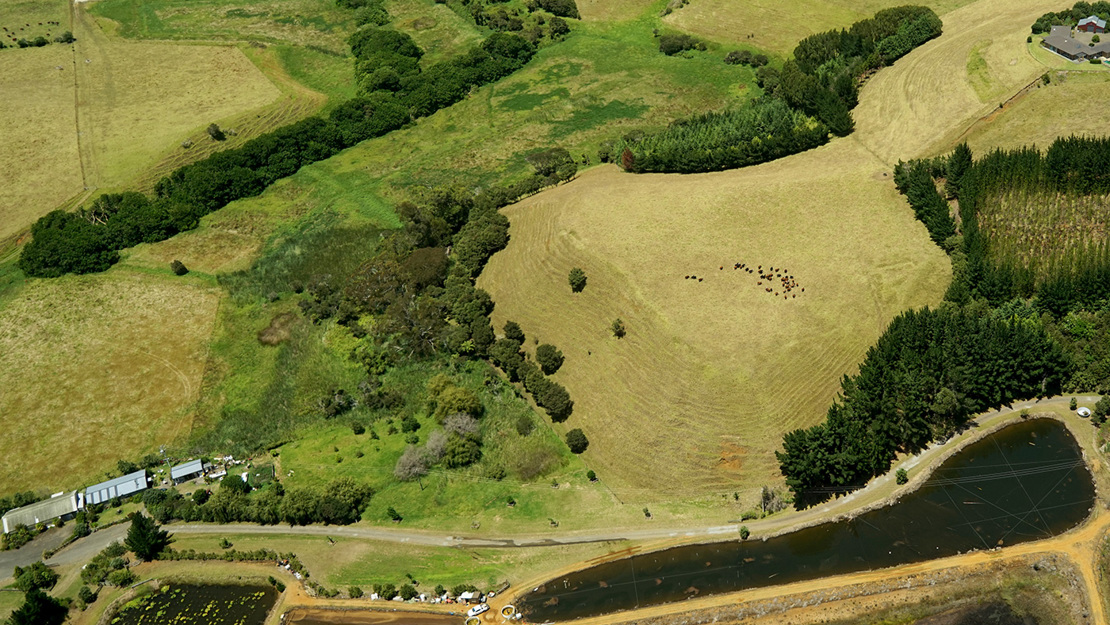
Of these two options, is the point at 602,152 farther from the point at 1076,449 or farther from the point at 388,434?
the point at 1076,449

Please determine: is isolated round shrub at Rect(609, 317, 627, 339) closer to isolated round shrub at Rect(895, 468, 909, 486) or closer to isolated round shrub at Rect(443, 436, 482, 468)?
isolated round shrub at Rect(443, 436, 482, 468)

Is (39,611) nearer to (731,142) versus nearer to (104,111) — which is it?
(731,142)

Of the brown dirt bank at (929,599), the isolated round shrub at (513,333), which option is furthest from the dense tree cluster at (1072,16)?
the isolated round shrub at (513,333)

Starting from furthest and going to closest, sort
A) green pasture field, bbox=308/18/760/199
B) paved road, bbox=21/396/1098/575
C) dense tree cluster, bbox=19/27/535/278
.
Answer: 1. green pasture field, bbox=308/18/760/199
2. dense tree cluster, bbox=19/27/535/278
3. paved road, bbox=21/396/1098/575

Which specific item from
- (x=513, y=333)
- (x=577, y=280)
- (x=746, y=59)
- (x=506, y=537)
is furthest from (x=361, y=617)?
(x=746, y=59)

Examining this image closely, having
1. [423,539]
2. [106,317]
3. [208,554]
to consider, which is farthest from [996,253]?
[106,317]

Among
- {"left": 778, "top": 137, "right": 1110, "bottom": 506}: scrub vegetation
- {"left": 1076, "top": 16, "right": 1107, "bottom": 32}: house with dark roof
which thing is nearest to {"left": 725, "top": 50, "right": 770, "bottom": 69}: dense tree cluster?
{"left": 1076, "top": 16, "right": 1107, "bottom": 32}: house with dark roof

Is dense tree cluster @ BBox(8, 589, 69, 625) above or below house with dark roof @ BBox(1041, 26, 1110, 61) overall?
below
